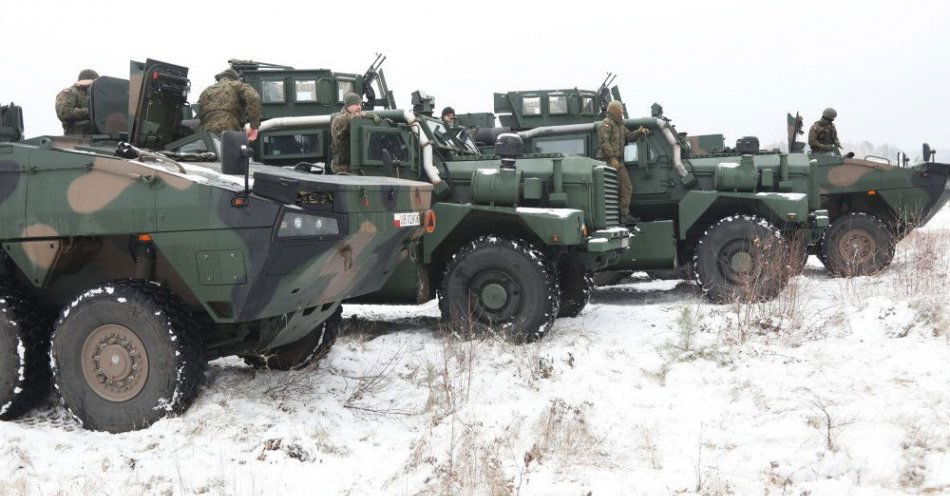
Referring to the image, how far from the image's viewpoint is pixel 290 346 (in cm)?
630

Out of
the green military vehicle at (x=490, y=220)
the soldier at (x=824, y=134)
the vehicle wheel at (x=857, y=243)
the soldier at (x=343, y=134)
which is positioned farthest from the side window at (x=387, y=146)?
the soldier at (x=824, y=134)

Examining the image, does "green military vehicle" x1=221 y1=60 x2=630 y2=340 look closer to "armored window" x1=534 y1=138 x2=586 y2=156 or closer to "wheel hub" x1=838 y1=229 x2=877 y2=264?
"armored window" x1=534 y1=138 x2=586 y2=156

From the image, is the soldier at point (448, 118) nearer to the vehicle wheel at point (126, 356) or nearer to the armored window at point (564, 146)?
the armored window at point (564, 146)

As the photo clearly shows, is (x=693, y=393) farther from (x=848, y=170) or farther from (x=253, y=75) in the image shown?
(x=253, y=75)

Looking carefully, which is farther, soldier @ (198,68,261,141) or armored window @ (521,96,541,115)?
armored window @ (521,96,541,115)

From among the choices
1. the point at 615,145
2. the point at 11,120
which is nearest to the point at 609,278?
the point at 615,145

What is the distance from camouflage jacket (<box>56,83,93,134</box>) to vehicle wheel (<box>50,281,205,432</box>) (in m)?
2.47

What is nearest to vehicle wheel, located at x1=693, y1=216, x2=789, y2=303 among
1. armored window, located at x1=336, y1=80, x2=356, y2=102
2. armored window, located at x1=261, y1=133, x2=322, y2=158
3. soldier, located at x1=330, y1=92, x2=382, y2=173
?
soldier, located at x1=330, y1=92, x2=382, y2=173

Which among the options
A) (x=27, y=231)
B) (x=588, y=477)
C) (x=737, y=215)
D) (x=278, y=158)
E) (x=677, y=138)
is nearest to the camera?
(x=588, y=477)

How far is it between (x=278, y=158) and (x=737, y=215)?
→ 4.77m

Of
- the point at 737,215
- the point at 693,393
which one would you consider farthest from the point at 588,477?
the point at 737,215

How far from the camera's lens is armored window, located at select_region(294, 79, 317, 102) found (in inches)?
477

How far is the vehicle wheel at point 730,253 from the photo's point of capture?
905cm

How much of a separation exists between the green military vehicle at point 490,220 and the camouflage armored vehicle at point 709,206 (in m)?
1.22
